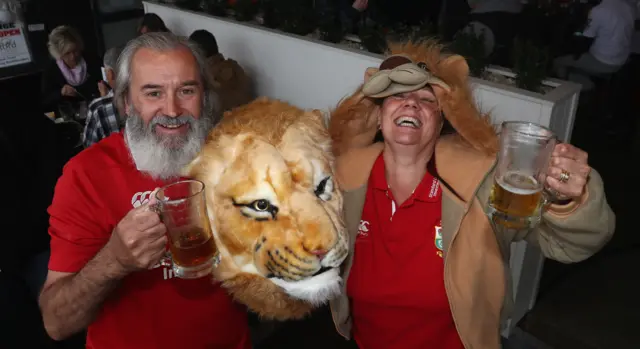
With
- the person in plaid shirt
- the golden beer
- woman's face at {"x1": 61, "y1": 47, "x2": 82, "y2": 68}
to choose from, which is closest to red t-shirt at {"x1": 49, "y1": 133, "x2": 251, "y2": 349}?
the golden beer

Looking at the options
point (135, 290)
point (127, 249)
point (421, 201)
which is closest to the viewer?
point (127, 249)

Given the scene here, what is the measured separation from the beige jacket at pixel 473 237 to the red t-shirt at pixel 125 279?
462 mm

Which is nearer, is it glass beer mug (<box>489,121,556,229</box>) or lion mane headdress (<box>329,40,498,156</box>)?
glass beer mug (<box>489,121,556,229</box>)

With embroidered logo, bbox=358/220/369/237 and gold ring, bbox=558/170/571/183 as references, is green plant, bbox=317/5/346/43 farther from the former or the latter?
gold ring, bbox=558/170/571/183

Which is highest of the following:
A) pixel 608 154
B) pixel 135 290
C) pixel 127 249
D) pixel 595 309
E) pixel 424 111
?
pixel 424 111

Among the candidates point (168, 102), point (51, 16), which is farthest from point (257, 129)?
point (51, 16)

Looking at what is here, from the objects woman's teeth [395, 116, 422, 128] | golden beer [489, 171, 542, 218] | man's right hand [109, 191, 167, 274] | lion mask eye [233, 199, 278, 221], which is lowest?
man's right hand [109, 191, 167, 274]

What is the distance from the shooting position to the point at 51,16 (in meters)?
6.03

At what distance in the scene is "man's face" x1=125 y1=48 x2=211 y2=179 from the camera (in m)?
1.33

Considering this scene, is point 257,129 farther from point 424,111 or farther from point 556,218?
point 556,218

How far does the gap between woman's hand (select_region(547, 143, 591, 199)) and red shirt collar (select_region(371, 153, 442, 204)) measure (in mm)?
402

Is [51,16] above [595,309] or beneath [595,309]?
above

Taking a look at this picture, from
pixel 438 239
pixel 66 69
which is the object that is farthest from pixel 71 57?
pixel 438 239

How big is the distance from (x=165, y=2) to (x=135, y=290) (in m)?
4.68
